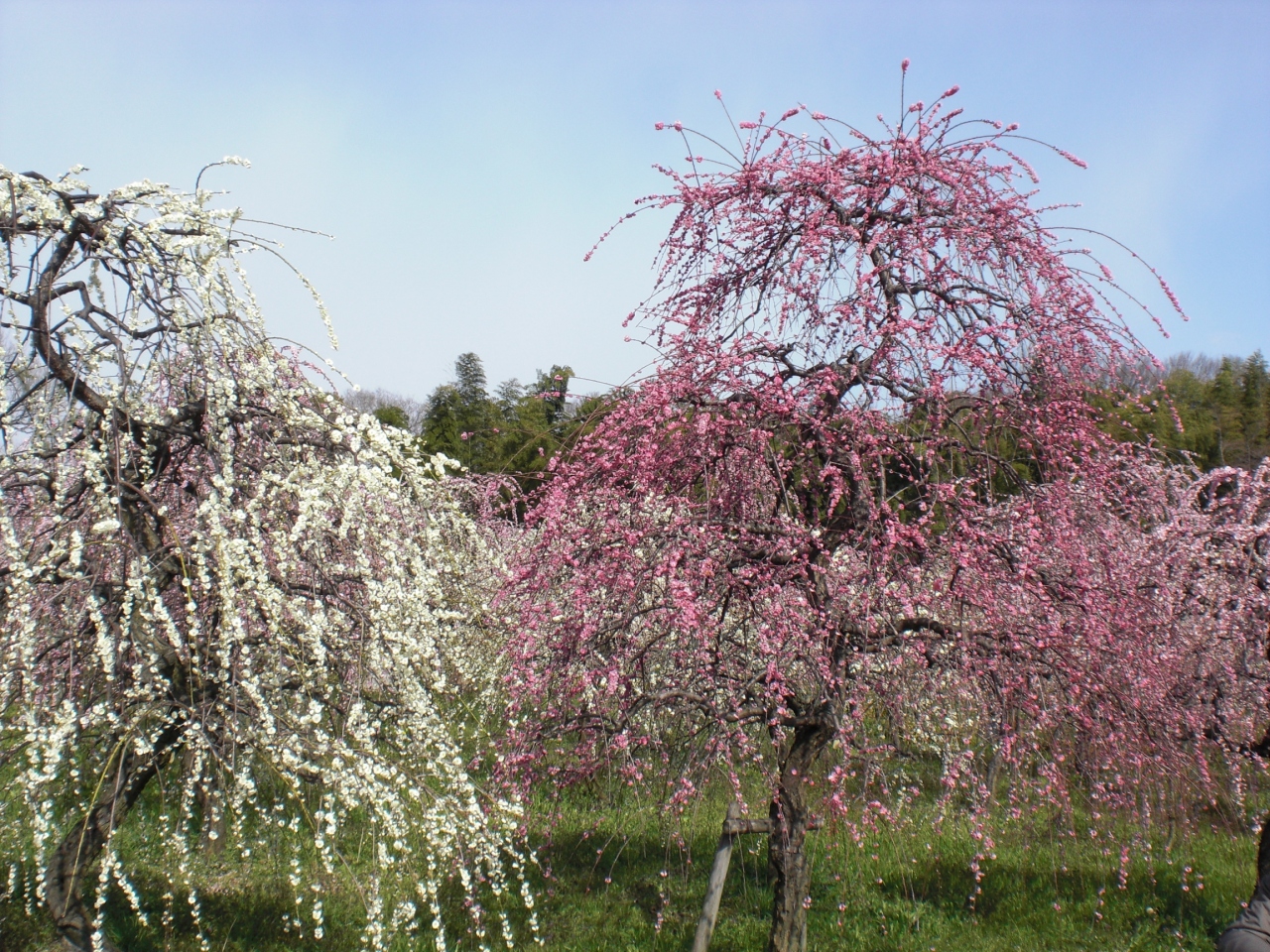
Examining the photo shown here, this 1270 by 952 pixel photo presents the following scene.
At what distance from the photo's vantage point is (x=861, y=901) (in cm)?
511

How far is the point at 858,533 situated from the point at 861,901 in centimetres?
280

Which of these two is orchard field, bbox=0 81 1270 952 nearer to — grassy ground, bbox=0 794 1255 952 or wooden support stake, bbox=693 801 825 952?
wooden support stake, bbox=693 801 825 952

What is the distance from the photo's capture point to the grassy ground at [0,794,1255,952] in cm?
464

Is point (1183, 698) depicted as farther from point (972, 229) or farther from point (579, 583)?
point (579, 583)

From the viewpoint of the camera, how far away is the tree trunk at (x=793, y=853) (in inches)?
153

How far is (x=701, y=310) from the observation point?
13.0 ft

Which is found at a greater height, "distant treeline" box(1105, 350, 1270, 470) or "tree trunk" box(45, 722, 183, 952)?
"distant treeline" box(1105, 350, 1270, 470)

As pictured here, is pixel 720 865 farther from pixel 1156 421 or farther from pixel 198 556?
pixel 1156 421

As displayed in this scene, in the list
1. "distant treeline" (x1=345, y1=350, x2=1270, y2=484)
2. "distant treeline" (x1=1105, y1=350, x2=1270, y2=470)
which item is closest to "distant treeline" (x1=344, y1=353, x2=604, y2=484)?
"distant treeline" (x1=345, y1=350, x2=1270, y2=484)

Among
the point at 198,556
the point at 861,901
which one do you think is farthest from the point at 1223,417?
the point at 198,556

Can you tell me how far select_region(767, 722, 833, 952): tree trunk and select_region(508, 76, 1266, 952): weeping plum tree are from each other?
0.04ft

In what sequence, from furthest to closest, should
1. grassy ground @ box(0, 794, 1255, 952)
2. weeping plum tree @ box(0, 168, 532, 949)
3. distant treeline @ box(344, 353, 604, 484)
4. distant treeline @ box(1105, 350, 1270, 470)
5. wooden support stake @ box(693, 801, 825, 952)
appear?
distant treeline @ box(1105, 350, 1270, 470)
distant treeline @ box(344, 353, 604, 484)
grassy ground @ box(0, 794, 1255, 952)
wooden support stake @ box(693, 801, 825, 952)
weeping plum tree @ box(0, 168, 532, 949)

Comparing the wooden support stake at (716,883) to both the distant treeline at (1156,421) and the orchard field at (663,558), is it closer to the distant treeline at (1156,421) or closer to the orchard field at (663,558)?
the orchard field at (663,558)

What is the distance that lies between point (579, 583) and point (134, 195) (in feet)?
7.37
